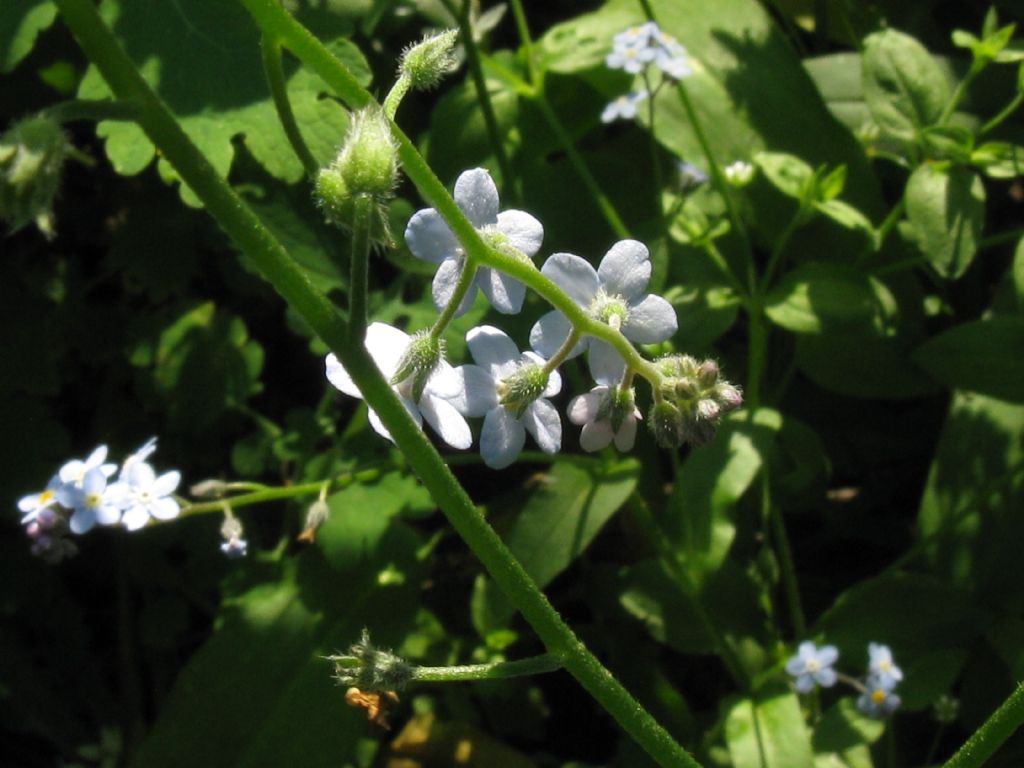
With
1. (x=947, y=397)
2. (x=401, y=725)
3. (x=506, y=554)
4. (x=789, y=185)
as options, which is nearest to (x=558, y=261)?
(x=506, y=554)

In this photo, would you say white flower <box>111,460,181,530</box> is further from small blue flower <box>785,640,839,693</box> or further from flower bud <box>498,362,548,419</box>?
small blue flower <box>785,640,839,693</box>

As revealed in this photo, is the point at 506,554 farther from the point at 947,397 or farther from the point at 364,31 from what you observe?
the point at 947,397

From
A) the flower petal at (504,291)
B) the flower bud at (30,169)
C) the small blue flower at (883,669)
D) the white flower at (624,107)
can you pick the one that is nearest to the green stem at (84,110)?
the flower bud at (30,169)

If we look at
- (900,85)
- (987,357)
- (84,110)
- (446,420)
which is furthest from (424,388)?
(900,85)

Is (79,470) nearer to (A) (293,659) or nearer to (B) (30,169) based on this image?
(A) (293,659)

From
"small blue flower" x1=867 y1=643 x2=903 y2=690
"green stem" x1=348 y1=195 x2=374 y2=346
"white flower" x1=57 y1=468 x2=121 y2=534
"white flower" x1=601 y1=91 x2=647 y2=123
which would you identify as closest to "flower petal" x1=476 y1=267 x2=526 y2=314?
"green stem" x1=348 y1=195 x2=374 y2=346
